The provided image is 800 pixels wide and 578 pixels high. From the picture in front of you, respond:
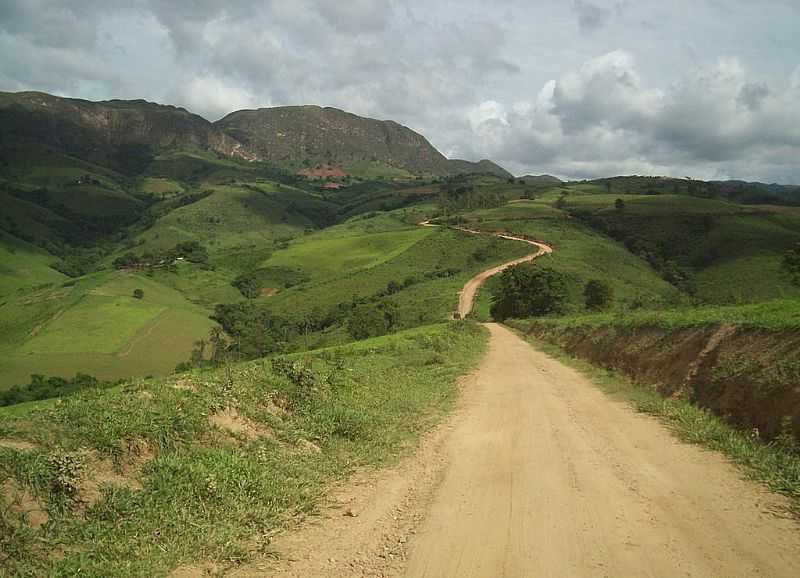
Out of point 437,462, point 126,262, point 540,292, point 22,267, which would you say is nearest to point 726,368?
point 437,462

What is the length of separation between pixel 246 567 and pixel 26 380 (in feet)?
274

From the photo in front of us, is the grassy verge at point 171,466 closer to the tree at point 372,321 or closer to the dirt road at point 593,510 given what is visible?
the dirt road at point 593,510

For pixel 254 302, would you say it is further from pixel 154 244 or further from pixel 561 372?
pixel 561 372

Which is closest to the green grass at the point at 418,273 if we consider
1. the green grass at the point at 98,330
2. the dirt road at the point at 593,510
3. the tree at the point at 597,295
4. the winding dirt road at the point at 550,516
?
the green grass at the point at 98,330

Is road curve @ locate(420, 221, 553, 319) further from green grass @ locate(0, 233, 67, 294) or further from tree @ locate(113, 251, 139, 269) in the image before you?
green grass @ locate(0, 233, 67, 294)

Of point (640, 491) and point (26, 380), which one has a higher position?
point (640, 491)

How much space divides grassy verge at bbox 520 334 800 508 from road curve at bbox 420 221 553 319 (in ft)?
174

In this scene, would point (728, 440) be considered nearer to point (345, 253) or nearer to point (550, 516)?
point (550, 516)

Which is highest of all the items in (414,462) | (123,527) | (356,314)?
(123,527)

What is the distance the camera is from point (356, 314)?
224 feet

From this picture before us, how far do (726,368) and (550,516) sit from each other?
9.52 m

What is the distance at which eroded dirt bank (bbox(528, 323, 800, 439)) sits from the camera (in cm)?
1131

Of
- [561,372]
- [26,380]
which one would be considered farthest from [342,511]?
[26,380]

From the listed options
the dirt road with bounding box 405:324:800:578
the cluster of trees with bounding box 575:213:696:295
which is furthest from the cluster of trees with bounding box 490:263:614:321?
the dirt road with bounding box 405:324:800:578
